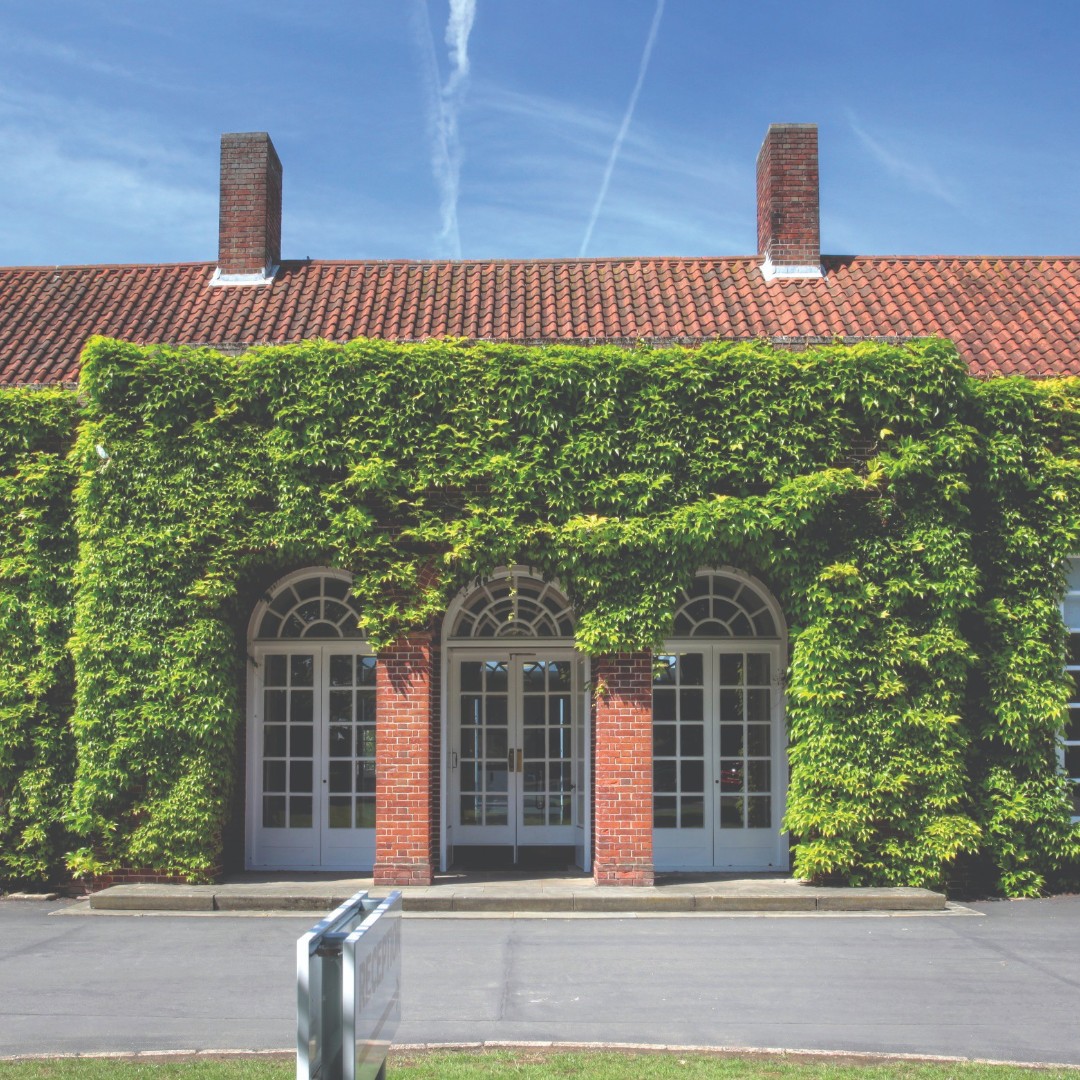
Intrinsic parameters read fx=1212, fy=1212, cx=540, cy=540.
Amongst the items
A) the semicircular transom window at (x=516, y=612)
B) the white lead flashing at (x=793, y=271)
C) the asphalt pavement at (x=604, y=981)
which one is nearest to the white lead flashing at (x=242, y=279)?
the semicircular transom window at (x=516, y=612)

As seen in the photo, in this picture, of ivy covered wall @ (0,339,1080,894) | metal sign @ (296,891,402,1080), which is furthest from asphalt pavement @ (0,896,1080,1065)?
metal sign @ (296,891,402,1080)

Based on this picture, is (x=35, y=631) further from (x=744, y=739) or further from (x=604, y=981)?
(x=744, y=739)

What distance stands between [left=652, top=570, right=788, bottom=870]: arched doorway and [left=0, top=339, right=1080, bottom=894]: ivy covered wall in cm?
112

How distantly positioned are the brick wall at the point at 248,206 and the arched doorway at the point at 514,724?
5.50 m

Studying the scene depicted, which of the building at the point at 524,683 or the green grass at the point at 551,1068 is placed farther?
the building at the point at 524,683

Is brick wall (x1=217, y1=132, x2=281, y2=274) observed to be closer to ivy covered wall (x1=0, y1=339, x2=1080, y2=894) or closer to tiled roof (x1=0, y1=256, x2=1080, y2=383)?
tiled roof (x1=0, y1=256, x2=1080, y2=383)

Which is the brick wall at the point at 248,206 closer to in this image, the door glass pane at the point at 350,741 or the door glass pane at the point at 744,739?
the door glass pane at the point at 350,741

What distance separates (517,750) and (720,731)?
89.1 inches

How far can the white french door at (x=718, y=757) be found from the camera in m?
13.1

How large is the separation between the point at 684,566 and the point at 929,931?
157 inches

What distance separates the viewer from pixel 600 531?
1180cm

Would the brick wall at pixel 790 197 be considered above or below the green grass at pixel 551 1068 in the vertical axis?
above

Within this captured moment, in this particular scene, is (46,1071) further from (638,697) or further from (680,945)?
(638,697)

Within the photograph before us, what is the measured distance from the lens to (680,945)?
967 centimetres
